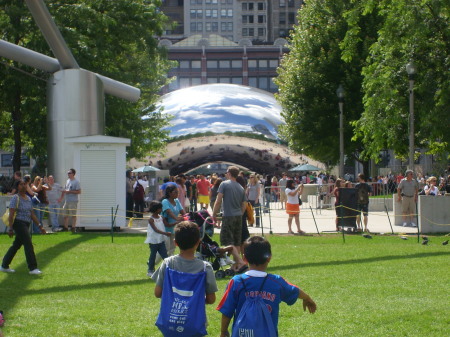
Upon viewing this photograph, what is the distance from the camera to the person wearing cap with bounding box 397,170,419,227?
23.6 meters

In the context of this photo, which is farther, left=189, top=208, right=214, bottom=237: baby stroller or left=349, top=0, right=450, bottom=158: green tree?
left=349, top=0, right=450, bottom=158: green tree

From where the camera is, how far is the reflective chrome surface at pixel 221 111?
65.2 metres

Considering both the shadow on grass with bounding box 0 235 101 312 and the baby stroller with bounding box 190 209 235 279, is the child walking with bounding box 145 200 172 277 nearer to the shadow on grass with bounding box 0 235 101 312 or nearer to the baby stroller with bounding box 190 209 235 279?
the baby stroller with bounding box 190 209 235 279

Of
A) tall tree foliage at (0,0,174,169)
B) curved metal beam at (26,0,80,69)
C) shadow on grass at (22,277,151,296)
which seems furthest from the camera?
tall tree foliage at (0,0,174,169)

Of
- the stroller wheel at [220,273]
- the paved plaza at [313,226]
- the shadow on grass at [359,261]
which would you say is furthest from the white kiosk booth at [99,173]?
the stroller wheel at [220,273]

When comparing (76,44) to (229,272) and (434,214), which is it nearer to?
(434,214)

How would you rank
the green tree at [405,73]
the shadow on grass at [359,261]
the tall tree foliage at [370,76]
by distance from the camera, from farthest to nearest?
the tall tree foliage at [370,76] → the green tree at [405,73] → the shadow on grass at [359,261]

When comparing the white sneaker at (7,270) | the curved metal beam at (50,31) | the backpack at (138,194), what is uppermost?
the curved metal beam at (50,31)

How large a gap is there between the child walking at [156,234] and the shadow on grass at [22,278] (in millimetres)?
1947

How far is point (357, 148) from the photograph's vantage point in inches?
1748

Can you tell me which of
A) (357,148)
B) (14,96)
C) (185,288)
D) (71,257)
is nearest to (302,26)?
(357,148)

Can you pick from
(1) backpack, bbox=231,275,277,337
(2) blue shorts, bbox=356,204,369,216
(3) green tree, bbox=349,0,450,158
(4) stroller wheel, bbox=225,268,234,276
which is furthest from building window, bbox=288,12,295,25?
(1) backpack, bbox=231,275,277,337

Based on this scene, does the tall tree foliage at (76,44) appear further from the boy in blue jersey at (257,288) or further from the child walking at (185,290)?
the boy in blue jersey at (257,288)

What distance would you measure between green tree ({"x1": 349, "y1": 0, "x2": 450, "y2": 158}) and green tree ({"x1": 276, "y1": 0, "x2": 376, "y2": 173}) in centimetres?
1054
